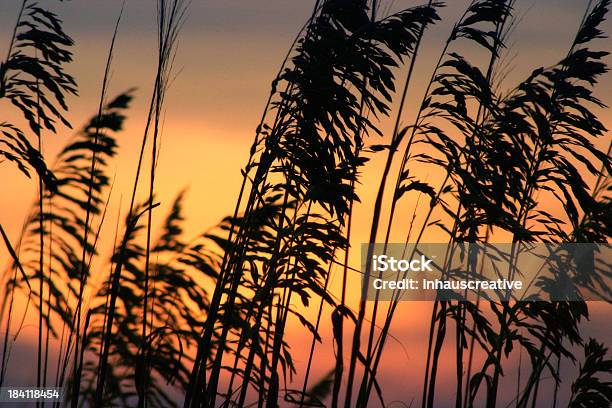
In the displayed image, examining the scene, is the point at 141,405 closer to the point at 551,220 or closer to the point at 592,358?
the point at 551,220

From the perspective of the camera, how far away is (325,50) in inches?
135

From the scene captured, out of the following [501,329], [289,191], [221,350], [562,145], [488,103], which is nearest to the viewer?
[221,350]

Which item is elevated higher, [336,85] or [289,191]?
[336,85]

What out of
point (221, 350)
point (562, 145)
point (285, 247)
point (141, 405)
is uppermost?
point (562, 145)

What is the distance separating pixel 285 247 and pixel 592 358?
2.61 meters

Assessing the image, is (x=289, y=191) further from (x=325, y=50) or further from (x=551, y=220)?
(x=551, y=220)

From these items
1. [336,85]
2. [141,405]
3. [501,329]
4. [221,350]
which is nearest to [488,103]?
[336,85]

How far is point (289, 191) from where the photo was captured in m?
3.49

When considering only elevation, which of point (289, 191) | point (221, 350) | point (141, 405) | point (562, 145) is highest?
point (562, 145)

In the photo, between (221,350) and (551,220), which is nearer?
(221,350)

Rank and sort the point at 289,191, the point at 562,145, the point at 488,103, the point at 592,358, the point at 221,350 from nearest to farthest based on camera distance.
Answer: the point at 221,350 → the point at 289,191 → the point at 488,103 → the point at 562,145 → the point at 592,358

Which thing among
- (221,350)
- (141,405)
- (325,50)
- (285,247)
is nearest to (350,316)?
(285,247)

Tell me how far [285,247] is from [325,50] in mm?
869

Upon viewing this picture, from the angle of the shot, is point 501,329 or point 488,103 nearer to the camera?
point 488,103
